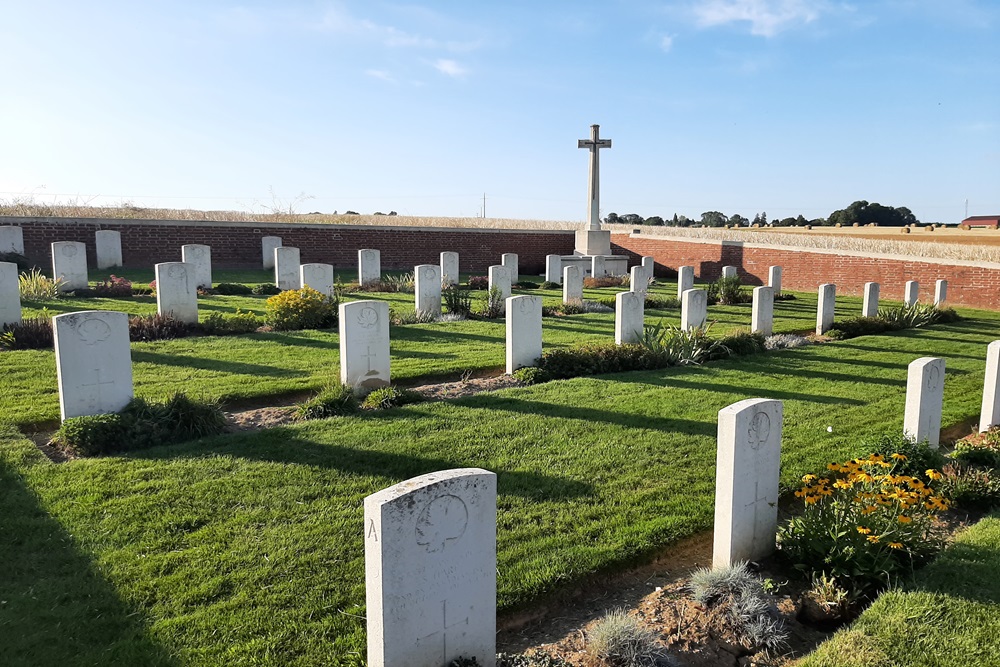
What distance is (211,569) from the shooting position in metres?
3.96

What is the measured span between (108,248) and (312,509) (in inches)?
745

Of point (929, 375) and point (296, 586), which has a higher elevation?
point (929, 375)

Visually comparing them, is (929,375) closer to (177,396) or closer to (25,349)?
(177,396)

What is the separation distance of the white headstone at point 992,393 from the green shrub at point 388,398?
5.69 meters

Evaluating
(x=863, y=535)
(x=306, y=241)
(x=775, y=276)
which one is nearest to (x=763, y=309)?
(x=775, y=276)

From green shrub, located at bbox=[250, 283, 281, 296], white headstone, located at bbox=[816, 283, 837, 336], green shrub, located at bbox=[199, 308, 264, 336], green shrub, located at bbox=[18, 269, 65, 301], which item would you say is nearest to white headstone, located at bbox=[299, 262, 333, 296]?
green shrub, located at bbox=[250, 283, 281, 296]

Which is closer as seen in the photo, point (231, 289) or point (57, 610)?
point (57, 610)

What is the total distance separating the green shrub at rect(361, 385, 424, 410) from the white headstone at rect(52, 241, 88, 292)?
10625 millimetres

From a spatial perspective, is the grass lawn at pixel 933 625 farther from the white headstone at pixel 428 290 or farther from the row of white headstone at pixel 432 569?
the white headstone at pixel 428 290

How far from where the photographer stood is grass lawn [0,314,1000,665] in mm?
3441

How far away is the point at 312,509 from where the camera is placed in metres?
4.77

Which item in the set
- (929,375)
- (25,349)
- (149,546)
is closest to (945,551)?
(929,375)

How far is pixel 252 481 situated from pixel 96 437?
163 centimetres

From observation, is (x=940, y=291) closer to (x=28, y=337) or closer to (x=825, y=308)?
(x=825, y=308)
